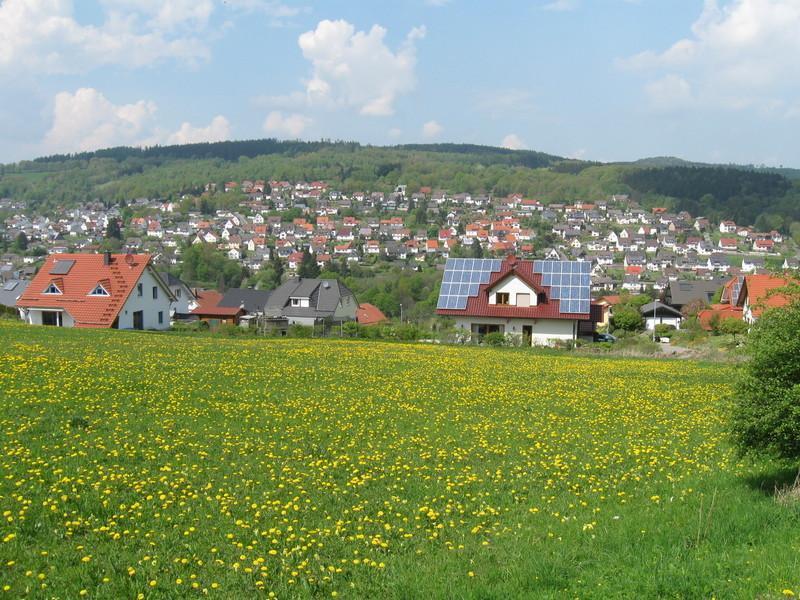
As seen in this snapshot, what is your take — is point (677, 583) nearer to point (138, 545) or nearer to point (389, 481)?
point (389, 481)

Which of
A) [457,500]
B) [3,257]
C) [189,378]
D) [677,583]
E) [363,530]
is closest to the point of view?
[677,583]

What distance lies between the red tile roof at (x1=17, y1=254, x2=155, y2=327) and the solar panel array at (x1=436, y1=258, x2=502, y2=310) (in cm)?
2521

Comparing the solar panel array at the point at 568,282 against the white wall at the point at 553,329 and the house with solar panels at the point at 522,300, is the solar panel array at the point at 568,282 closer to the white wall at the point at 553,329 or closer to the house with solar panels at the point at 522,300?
the house with solar panels at the point at 522,300

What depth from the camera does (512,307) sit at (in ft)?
179

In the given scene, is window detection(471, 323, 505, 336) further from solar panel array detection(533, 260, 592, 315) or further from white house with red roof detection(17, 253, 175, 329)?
white house with red roof detection(17, 253, 175, 329)

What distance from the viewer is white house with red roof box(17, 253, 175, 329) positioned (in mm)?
55031

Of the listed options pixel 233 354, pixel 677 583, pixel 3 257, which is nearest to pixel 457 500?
pixel 677 583

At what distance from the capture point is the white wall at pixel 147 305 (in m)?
56.6

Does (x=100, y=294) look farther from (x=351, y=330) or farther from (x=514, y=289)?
(x=514, y=289)

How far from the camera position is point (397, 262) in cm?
19988

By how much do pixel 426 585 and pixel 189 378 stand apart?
50.6ft

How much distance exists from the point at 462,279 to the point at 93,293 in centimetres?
2985

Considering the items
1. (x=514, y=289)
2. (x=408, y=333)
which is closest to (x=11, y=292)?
(x=408, y=333)

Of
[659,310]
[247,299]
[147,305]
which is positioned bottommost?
[659,310]
